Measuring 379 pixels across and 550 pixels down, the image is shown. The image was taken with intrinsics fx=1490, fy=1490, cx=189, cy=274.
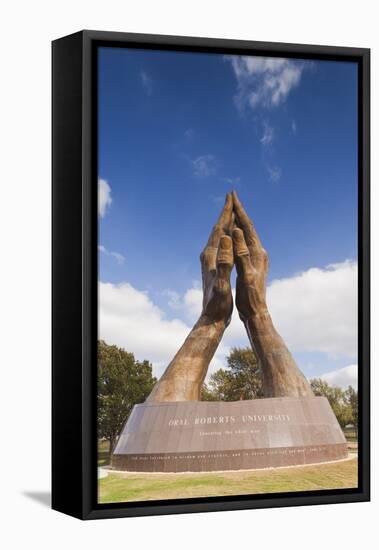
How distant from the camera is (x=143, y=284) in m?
→ 18.7

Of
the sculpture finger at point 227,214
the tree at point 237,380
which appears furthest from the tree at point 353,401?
the sculpture finger at point 227,214

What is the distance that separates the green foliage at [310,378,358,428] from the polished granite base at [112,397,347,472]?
15 cm

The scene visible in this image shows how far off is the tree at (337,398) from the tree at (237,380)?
2.48 ft

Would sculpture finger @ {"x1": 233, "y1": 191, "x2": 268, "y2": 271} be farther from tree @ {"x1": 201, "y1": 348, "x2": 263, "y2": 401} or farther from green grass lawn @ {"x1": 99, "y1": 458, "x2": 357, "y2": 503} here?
green grass lawn @ {"x1": 99, "y1": 458, "x2": 357, "y2": 503}

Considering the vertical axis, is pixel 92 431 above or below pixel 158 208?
below

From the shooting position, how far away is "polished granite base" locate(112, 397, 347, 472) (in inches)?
731

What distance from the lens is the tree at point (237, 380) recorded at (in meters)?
19.4

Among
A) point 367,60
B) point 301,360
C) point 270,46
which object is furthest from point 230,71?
point 301,360

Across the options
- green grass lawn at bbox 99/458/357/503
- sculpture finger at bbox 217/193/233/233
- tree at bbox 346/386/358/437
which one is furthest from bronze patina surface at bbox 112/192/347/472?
tree at bbox 346/386/358/437

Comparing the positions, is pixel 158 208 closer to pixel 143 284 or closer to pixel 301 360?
pixel 143 284

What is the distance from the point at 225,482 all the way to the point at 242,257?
3.09 m

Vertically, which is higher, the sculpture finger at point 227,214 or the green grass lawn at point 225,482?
the sculpture finger at point 227,214

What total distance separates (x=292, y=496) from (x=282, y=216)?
12.0 feet

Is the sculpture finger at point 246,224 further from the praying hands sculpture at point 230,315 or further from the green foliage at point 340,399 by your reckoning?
the green foliage at point 340,399
